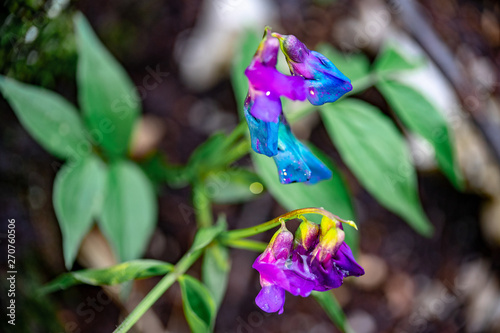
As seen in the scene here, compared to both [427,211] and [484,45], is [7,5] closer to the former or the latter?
[427,211]

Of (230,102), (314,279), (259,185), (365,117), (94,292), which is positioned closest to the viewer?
(314,279)

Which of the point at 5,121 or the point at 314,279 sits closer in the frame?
the point at 314,279

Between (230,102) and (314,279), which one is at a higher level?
(314,279)

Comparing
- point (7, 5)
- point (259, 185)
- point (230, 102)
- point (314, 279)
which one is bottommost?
point (230, 102)

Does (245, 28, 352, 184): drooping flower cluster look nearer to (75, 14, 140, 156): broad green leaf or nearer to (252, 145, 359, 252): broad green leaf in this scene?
(252, 145, 359, 252): broad green leaf

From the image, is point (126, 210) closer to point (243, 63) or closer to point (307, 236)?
point (243, 63)

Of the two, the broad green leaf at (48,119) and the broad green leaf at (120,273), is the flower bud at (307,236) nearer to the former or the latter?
the broad green leaf at (120,273)

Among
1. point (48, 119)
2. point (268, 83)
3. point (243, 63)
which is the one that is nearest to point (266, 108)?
point (268, 83)

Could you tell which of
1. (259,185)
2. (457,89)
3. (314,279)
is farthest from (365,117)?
(457,89)
